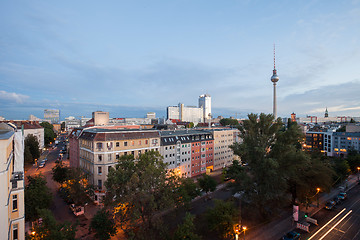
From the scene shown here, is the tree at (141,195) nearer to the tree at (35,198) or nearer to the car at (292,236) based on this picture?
the tree at (35,198)

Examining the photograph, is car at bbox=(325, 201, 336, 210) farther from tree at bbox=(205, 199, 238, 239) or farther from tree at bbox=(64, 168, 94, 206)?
tree at bbox=(64, 168, 94, 206)

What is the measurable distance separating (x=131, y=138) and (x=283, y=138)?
26853mm

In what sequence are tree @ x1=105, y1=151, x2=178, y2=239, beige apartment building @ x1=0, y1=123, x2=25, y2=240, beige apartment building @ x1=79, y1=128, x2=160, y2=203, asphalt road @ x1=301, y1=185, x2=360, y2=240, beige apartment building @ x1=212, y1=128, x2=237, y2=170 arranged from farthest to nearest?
beige apartment building @ x1=212, y1=128, x2=237, y2=170 < beige apartment building @ x1=79, y1=128, x2=160, y2=203 < asphalt road @ x1=301, y1=185, x2=360, y2=240 < tree @ x1=105, y1=151, x2=178, y2=239 < beige apartment building @ x1=0, y1=123, x2=25, y2=240

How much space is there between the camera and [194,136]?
49719 mm

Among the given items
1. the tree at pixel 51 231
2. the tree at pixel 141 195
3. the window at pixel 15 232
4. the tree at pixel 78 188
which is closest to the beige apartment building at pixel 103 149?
the tree at pixel 78 188

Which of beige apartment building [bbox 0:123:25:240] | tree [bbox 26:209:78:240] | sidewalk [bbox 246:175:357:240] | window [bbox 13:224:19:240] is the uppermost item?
beige apartment building [bbox 0:123:25:240]

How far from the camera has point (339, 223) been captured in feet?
84.8

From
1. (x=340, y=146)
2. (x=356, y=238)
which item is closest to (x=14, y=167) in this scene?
(x=356, y=238)

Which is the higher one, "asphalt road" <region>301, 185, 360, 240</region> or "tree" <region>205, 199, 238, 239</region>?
"tree" <region>205, 199, 238, 239</region>

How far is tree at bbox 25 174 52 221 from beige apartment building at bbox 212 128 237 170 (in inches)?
1668

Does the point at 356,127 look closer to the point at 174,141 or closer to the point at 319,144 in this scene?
the point at 319,144

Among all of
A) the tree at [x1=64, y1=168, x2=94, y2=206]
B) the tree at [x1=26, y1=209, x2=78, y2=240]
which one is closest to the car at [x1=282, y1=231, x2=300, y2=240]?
the tree at [x1=26, y1=209, x2=78, y2=240]

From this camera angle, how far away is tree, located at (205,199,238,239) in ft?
68.1

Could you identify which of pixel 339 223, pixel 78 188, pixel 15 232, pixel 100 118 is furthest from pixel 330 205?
pixel 100 118
